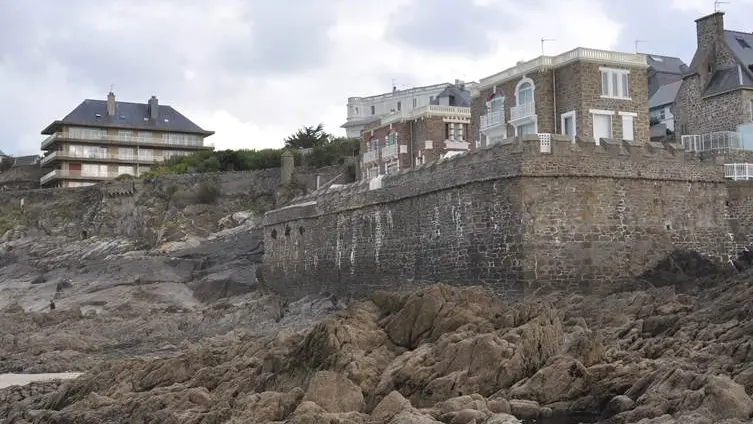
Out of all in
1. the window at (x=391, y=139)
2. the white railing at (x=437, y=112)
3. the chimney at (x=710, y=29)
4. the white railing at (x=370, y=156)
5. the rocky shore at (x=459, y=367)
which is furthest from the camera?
the white railing at (x=370, y=156)

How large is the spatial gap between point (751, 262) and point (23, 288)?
35.9 m

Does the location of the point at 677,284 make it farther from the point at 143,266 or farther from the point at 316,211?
the point at 143,266

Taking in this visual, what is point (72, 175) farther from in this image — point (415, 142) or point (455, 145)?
point (455, 145)

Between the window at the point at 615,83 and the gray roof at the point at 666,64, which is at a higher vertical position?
the gray roof at the point at 666,64

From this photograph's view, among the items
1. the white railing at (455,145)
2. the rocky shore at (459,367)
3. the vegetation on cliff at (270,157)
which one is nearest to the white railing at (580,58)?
the white railing at (455,145)

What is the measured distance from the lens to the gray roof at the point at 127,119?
73562 mm

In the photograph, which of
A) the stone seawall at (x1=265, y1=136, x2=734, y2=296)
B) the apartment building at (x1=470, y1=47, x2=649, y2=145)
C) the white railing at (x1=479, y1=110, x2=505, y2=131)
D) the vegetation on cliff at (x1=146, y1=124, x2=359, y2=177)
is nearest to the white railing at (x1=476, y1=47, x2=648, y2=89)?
the apartment building at (x1=470, y1=47, x2=649, y2=145)

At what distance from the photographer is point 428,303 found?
739 inches

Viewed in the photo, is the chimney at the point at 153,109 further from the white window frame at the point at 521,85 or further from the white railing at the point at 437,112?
the white window frame at the point at 521,85

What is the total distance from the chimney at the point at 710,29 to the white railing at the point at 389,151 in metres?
15.2

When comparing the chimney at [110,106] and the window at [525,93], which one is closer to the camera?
the window at [525,93]

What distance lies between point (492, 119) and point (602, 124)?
208 inches

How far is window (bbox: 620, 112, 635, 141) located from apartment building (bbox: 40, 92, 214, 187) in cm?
4831

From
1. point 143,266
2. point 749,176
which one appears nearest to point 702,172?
point 749,176
